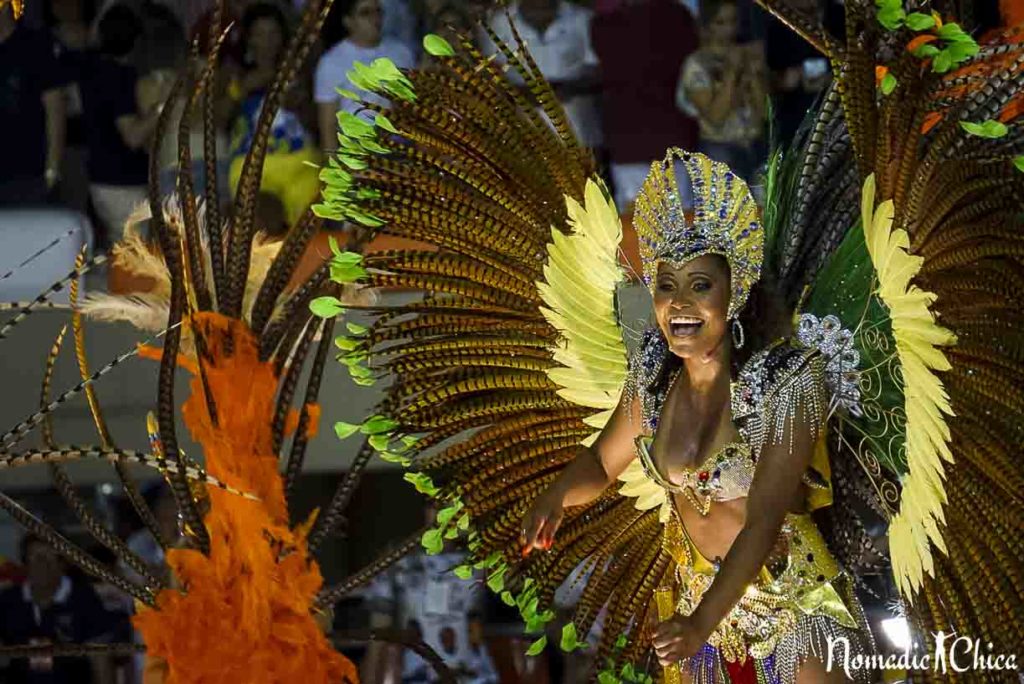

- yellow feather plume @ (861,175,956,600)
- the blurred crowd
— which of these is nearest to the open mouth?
yellow feather plume @ (861,175,956,600)

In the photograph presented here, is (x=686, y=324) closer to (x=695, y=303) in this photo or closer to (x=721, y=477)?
(x=695, y=303)

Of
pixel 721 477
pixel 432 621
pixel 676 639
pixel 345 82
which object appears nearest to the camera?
pixel 676 639

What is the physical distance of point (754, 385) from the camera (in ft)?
12.9

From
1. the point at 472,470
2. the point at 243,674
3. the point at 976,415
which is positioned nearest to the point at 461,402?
the point at 472,470

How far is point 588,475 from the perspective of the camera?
4156 mm

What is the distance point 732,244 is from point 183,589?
1.68 meters

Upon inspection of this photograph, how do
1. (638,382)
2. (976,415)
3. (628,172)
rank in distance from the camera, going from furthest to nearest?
(628,172) < (638,382) < (976,415)

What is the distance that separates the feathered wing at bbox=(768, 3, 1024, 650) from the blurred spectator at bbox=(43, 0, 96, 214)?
4105 millimetres

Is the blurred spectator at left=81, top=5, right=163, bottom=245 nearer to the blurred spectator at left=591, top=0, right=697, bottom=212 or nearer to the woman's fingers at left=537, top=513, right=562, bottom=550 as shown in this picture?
the blurred spectator at left=591, top=0, right=697, bottom=212

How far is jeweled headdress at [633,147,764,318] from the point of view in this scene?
3.94 metres

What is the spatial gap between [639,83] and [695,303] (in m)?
3.61

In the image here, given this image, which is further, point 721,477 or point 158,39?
point 158,39

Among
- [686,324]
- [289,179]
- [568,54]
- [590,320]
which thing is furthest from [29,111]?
[686,324]

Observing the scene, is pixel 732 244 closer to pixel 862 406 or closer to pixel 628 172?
pixel 862 406
